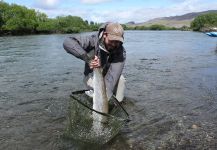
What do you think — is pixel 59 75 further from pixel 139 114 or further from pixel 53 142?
pixel 53 142

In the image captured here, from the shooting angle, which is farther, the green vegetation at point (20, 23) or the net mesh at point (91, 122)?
the green vegetation at point (20, 23)

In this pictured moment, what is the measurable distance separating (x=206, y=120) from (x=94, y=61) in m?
3.93

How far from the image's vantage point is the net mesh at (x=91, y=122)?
6.73 meters

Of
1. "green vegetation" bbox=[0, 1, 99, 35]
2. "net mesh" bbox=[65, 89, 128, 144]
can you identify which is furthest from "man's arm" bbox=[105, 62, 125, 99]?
"green vegetation" bbox=[0, 1, 99, 35]

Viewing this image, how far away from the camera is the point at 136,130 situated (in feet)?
26.7

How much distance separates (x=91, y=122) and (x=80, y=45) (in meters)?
1.63

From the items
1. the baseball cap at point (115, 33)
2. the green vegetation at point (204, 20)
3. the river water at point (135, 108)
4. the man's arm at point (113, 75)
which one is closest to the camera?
the baseball cap at point (115, 33)

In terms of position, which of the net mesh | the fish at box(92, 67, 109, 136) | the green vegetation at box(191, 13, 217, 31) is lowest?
the green vegetation at box(191, 13, 217, 31)

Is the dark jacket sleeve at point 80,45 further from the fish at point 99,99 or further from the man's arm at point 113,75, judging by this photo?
the man's arm at point 113,75

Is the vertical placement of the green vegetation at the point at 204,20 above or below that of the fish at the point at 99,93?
below

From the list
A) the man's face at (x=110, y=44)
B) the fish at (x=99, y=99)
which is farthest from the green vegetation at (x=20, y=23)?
the fish at (x=99, y=99)

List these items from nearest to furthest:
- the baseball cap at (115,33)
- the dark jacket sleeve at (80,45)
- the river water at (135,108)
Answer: the baseball cap at (115,33) → the dark jacket sleeve at (80,45) → the river water at (135,108)

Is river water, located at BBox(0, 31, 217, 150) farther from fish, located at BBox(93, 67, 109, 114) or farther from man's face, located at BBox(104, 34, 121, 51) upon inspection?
man's face, located at BBox(104, 34, 121, 51)

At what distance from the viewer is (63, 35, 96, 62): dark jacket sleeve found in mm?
6883
